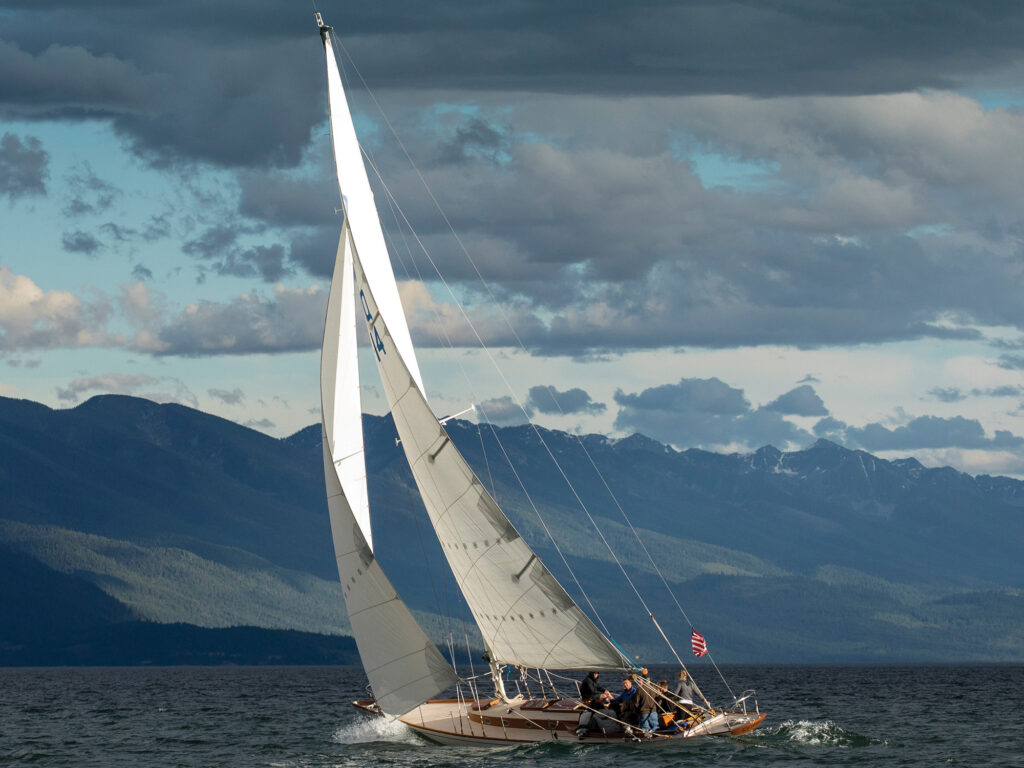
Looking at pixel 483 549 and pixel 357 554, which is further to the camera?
pixel 357 554

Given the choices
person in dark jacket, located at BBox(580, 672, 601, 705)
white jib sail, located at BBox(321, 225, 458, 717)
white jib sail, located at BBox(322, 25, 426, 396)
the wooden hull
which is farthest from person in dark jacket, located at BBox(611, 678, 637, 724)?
white jib sail, located at BBox(322, 25, 426, 396)

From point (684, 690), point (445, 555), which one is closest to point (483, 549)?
point (445, 555)

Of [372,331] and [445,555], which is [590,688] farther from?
[372,331]

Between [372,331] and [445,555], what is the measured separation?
7.44 metres

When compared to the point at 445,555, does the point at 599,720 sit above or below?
below

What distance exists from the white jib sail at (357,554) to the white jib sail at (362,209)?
2.66 ft

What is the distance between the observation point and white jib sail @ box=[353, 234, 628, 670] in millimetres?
44938

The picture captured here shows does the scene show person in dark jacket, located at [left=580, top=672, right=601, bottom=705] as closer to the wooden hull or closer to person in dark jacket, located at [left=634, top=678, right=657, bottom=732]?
the wooden hull

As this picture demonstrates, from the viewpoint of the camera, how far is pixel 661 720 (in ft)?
160

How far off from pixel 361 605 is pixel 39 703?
232 feet

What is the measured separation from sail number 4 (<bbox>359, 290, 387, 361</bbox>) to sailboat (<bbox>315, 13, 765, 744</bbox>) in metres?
0.07

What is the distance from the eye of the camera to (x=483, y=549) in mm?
45406

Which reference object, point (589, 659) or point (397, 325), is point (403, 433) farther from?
point (589, 659)

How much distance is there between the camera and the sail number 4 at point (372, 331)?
46.4 metres
